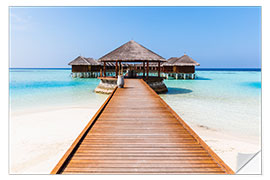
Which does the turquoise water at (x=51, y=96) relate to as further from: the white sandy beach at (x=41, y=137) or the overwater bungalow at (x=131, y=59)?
the white sandy beach at (x=41, y=137)

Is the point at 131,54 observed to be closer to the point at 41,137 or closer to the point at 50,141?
the point at 41,137

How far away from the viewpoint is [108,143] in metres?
2.87

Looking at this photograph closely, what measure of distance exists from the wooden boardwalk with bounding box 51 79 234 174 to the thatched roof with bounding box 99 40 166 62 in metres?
10.4

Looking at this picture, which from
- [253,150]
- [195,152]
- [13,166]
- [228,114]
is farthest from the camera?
[228,114]

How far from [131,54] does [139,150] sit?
1247 cm

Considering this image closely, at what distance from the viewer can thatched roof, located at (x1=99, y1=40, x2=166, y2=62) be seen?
14.0 meters

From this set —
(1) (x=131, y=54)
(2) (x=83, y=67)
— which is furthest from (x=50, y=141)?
(2) (x=83, y=67)

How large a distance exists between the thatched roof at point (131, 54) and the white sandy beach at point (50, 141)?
6955 millimetres

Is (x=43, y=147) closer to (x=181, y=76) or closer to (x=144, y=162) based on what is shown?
(x=144, y=162)

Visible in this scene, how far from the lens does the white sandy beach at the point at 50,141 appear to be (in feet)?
14.5

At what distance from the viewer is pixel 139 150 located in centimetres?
264
